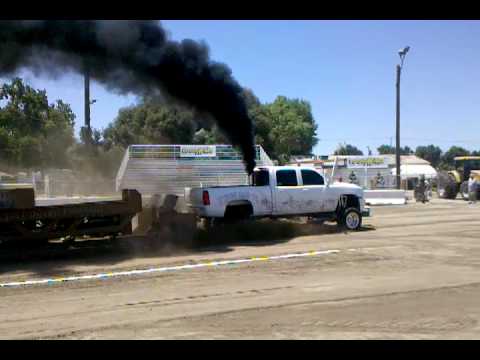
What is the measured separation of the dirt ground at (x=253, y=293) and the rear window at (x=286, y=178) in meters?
1.72

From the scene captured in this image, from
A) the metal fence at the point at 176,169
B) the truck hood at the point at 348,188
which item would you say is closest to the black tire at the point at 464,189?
the metal fence at the point at 176,169

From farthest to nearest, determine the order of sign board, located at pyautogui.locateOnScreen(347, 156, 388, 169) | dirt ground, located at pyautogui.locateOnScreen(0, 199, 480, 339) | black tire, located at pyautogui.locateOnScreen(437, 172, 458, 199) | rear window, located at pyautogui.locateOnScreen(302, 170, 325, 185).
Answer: sign board, located at pyautogui.locateOnScreen(347, 156, 388, 169)
black tire, located at pyautogui.locateOnScreen(437, 172, 458, 199)
rear window, located at pyautogui.locateOnScreen(302, 170, 325, 185)
dirt ground, located at pyautogui.locateOnScreen(0, 199, 480, 339)

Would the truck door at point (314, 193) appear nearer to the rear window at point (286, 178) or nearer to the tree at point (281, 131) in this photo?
the rear window at point (286, 178)

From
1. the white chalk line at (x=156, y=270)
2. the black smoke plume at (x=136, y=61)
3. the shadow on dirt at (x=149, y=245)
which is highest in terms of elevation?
the black smoke plume at (x=136, y=61)

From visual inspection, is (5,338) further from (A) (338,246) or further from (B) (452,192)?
(B) (452,192)

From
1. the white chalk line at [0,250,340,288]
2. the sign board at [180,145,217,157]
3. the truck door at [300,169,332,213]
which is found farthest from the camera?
the sign board at [180,145,217,157]

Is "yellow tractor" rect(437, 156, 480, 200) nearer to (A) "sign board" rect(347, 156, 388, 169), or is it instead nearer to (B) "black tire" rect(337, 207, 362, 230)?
(A) "sign board" rect(347, 156, 388, 169)

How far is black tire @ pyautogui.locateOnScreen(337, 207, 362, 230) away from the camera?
1438 centimetres

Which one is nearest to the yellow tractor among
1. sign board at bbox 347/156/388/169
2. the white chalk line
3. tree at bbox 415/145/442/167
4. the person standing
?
the person standing

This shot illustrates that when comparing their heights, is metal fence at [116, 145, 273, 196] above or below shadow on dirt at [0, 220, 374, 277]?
above

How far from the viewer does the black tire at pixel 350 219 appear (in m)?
14.4

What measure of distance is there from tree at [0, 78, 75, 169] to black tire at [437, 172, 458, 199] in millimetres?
22234

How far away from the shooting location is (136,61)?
465 inches
